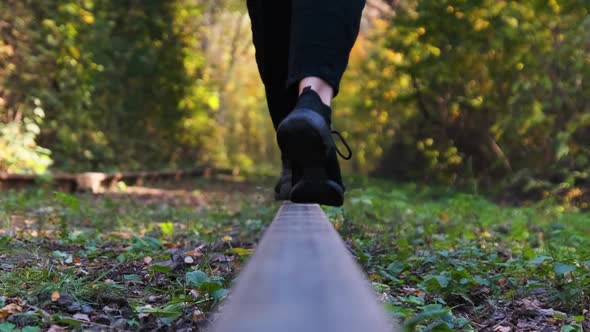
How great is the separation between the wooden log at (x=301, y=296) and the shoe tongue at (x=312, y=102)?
0.70 meters

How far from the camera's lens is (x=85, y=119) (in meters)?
6.86

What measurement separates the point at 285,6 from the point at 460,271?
3.15 ft

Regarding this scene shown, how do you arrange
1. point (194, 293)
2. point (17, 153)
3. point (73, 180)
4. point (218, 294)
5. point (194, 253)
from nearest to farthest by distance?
point (218, 294) → point (194, 293) → point (194, 253) → point (17, 153) → point (73, 180)

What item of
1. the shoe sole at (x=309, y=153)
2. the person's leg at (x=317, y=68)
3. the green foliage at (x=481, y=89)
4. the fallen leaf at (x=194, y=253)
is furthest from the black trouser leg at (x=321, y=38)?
the green foliage at (x=481, y=89)

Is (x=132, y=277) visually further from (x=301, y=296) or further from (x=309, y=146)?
(x=301, y=296)

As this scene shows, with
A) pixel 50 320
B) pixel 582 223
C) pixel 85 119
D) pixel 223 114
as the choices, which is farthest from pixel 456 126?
pixel 50 320

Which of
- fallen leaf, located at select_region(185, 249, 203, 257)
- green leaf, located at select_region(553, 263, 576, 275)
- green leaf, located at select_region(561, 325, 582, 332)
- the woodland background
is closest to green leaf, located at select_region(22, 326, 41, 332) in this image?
fallen leaf, located at select_region(185, 249, 203, 257)

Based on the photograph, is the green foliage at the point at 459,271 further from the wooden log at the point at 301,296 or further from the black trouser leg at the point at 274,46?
the black trouser leg at the point at 274,46

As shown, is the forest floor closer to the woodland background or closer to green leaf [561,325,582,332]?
green leaf [561,325,582,332]

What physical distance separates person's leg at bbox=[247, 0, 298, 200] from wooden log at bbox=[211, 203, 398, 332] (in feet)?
Answer: 3.82

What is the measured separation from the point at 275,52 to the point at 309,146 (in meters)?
0.63

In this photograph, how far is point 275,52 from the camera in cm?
A: 201

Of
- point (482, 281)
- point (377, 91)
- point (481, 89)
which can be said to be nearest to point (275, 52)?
point (482, 281)

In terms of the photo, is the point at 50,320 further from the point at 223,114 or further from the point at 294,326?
the point at 223,114
